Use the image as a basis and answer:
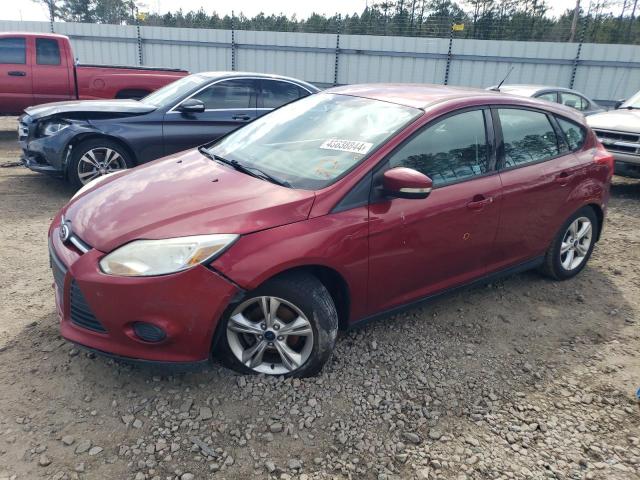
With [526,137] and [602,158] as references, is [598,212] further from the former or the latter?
[526,137]

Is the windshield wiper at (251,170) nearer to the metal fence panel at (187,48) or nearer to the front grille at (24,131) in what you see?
the front grille at (24,131)

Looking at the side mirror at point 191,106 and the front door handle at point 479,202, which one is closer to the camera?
the front door handle at point 479,202

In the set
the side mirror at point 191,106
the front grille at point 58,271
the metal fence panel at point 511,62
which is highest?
the metal fence panel at point 511,62

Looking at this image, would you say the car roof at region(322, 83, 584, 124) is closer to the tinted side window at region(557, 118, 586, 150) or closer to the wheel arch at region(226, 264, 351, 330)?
the tinted side window at region(557, 118, 586, 150)

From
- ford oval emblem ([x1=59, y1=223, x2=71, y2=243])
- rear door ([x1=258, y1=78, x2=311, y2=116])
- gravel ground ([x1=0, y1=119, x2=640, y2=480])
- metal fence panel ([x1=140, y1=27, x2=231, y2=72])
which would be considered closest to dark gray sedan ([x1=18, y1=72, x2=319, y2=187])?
rear door ([x1=258, y1=78, x2=311, y2=116])

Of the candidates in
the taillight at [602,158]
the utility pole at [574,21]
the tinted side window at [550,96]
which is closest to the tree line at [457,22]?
the utility pole at [574,21]

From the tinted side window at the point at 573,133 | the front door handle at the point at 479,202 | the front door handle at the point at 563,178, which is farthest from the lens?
the tinted side window at the point at 573,133

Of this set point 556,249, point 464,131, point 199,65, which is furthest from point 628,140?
point 199,65

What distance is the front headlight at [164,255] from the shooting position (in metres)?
2.41

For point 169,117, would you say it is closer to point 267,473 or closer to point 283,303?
point 283,303

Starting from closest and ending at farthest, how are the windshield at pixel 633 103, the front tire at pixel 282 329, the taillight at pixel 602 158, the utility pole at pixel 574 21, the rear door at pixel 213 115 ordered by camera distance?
1. the front tire at pixel 282 329
2. the taillight at pixel 602 158
3. the rear door at pixel 213 115
4. the windshield at pixel 633 103
5. the utility pole at pixel 574 21

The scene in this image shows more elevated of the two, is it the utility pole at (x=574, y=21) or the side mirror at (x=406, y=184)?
the utility pole at (x=574, y=21)

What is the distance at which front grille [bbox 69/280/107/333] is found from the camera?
253 centimetres

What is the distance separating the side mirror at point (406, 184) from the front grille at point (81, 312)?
1681 mm
